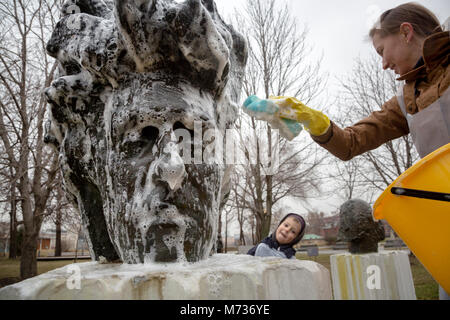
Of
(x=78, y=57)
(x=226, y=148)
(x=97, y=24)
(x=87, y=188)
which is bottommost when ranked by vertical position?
(x=87, y=188)

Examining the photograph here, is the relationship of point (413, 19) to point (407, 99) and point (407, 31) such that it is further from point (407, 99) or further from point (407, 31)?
point (407, 99)

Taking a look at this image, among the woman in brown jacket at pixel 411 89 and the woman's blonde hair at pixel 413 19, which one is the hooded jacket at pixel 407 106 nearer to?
the woman in brown jacket at pixel 411 89

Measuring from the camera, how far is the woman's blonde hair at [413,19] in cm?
142

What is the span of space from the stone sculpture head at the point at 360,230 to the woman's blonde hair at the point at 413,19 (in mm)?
3044

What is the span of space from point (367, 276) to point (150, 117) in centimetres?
325

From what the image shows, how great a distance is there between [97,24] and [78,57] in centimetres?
16

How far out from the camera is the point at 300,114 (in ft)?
4.55

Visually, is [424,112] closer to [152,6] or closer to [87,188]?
[152,6]

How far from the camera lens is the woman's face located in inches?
55.7

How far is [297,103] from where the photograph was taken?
4.54 feet

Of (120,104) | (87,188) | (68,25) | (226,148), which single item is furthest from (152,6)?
(87,188)

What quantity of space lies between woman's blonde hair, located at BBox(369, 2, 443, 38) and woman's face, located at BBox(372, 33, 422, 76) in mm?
36

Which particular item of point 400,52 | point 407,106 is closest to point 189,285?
point 407,106

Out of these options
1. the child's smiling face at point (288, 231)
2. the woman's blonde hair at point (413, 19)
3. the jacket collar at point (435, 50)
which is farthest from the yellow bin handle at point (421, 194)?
the child's smiling face at point (288, 231)
